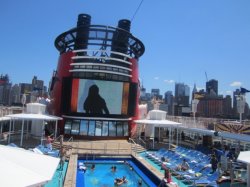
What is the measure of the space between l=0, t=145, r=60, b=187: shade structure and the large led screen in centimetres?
2177

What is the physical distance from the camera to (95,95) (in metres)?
30.8

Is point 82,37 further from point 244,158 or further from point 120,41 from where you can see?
point 244,158

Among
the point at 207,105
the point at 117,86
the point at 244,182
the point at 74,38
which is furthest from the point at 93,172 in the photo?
the point at 207,105

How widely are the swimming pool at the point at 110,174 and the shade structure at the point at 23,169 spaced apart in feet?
30.3

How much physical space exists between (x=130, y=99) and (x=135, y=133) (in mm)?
4622

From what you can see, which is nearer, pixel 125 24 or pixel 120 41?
pixel 120 41

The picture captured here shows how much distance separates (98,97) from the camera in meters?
30.8

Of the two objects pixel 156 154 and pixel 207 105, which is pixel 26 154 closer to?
pixel 156 154

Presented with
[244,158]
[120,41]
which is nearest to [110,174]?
[244,158]

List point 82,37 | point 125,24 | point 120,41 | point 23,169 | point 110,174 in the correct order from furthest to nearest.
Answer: point 125,24, point 120,41, point 82,37, point 110,174, point 23,169

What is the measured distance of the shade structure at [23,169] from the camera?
19.3 ft

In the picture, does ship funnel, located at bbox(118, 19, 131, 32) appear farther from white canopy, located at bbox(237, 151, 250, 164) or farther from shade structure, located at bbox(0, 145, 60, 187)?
shade structure, located at bbox(0, 145, 60, 187)

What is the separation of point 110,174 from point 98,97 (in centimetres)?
1192

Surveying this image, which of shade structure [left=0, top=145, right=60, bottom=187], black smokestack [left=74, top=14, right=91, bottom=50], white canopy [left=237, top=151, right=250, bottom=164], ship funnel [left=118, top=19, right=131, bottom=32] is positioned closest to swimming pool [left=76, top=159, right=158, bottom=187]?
white canopy [left=237, top=151, right=250, bottom=164]
